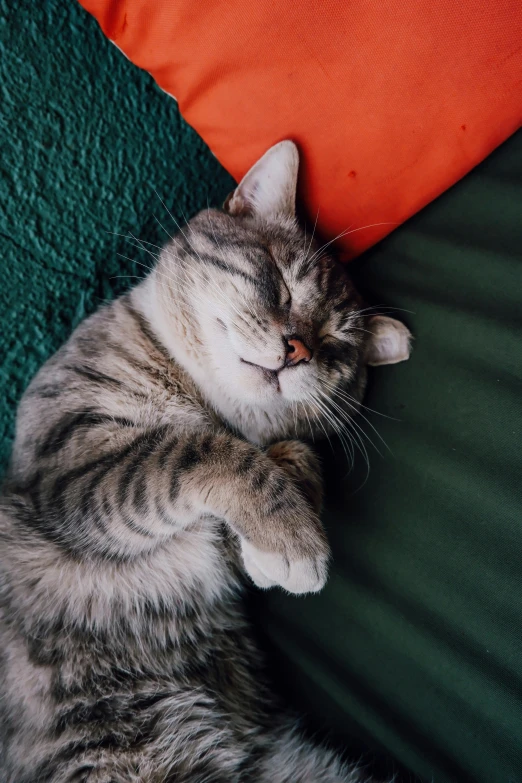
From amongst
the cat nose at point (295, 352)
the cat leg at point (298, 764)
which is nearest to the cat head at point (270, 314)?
the cat nose at point (295, 352)

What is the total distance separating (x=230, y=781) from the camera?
940mm

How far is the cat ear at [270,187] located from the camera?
0.99 meters

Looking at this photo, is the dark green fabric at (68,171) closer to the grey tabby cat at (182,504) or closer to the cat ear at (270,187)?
the grey tabby cat at (182,504)

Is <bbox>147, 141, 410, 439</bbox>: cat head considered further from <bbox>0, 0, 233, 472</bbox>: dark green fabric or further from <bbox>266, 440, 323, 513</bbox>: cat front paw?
<bbox>0, 0, 233, 472</bbox>: dark green fabric

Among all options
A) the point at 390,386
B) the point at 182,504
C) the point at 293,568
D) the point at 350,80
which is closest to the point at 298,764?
the point at 293,568

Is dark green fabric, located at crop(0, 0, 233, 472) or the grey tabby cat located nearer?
the grey tabby cat

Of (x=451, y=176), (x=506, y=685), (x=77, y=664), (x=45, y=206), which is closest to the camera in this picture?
(x=506, y=685)

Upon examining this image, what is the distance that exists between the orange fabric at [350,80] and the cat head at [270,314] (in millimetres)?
85

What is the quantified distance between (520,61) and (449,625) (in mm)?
928

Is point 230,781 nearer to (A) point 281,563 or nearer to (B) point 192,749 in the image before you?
(B) point 192,749

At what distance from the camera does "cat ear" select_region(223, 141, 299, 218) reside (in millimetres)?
993

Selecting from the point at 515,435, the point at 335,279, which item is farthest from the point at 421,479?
the point at 335,279

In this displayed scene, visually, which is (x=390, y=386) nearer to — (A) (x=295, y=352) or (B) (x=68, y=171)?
(A) (x=295, y=352)

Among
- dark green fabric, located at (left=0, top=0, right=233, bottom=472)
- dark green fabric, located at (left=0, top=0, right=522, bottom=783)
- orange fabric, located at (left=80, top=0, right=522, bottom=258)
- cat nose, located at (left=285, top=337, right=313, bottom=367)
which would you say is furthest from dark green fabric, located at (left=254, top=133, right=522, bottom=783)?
dark green fabric, located at (left=0, top=0, right=233, bottom=472)
